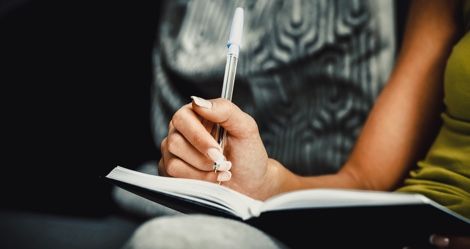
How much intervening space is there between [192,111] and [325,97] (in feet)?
1.85

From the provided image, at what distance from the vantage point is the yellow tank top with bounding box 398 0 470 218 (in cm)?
67

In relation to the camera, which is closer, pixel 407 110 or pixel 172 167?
pixel 172 167

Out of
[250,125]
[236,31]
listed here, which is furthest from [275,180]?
[236,31]

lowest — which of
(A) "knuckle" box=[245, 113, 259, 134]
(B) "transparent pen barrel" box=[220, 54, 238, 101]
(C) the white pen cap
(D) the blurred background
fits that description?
(D) the blurred background

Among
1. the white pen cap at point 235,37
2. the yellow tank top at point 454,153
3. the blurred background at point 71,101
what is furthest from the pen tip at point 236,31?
the blurred background at point 71,101

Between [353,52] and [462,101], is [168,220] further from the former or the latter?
[353,52]

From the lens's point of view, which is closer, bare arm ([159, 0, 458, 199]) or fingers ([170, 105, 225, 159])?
fingers ([170, 105, 225, 159])

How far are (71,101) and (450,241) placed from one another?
1210 millimetres

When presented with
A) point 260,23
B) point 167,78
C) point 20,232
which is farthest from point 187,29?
point 20,232

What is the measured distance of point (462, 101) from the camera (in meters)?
0.70

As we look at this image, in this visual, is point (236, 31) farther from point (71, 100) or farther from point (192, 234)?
point (71, 100)

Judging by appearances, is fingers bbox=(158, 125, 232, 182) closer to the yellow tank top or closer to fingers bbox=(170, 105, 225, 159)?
fingers bbox=(170, 105, 225, 159)

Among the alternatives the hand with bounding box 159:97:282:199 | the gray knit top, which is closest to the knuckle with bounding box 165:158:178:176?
the hand with bounding box 159:97:282:199

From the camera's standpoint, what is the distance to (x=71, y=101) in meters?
1.44
